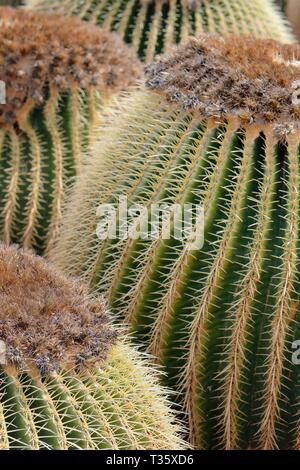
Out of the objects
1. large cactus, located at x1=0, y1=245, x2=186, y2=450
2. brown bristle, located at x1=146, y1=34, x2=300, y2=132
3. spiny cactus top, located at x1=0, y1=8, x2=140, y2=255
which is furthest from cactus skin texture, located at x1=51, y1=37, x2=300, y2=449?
spiny cactus top, located at x1=0, y1=8, x2=140, y2=255

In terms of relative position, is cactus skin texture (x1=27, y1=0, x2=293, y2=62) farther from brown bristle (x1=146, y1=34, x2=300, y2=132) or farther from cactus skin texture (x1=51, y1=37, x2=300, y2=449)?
cactus skin texture (x1=51, y1=37, x2=300, y2=449)

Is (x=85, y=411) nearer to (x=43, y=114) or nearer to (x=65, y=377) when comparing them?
(x=65, y=377)

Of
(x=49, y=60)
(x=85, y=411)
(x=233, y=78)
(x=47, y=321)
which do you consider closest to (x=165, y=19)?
(x=49, y=60)

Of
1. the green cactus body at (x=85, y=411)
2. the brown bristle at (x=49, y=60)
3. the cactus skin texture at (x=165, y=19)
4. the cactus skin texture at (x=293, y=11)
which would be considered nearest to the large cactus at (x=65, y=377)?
the green cactus body at (x=85, y=411)

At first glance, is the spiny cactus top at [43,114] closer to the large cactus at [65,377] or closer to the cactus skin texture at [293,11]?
the large cactus at [65,377]
